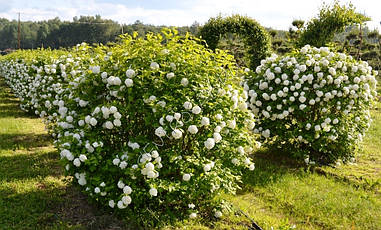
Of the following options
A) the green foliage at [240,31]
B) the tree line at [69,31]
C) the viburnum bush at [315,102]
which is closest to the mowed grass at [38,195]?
the viburnum bush at [315,102]

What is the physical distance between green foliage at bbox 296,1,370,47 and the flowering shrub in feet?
22.5

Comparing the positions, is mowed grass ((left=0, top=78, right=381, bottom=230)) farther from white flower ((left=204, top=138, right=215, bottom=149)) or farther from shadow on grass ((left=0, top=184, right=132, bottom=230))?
white flower ((left=204, top=138, right=215, bottom=149))

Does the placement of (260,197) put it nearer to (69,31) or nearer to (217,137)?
(217,137)

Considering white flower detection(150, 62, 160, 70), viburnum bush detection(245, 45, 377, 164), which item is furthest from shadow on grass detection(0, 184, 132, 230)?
viburnum bush detection(245, 45, 377, 164)

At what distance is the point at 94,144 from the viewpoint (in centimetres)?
→ 296

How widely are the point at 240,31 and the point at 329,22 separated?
261 cm

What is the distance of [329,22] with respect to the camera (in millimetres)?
9125

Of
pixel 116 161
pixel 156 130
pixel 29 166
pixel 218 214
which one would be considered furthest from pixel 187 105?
pixel 29 166

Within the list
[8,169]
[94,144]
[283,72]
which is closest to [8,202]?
[8,169]

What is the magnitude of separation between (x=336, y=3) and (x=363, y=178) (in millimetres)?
6116

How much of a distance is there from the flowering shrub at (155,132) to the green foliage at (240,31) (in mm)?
6988

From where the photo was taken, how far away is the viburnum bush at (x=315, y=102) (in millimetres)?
4684

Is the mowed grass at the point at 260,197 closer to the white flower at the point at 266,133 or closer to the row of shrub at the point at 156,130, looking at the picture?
the row of shrub at the point at 156,130

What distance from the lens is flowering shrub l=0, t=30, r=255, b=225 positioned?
293 centimetres
